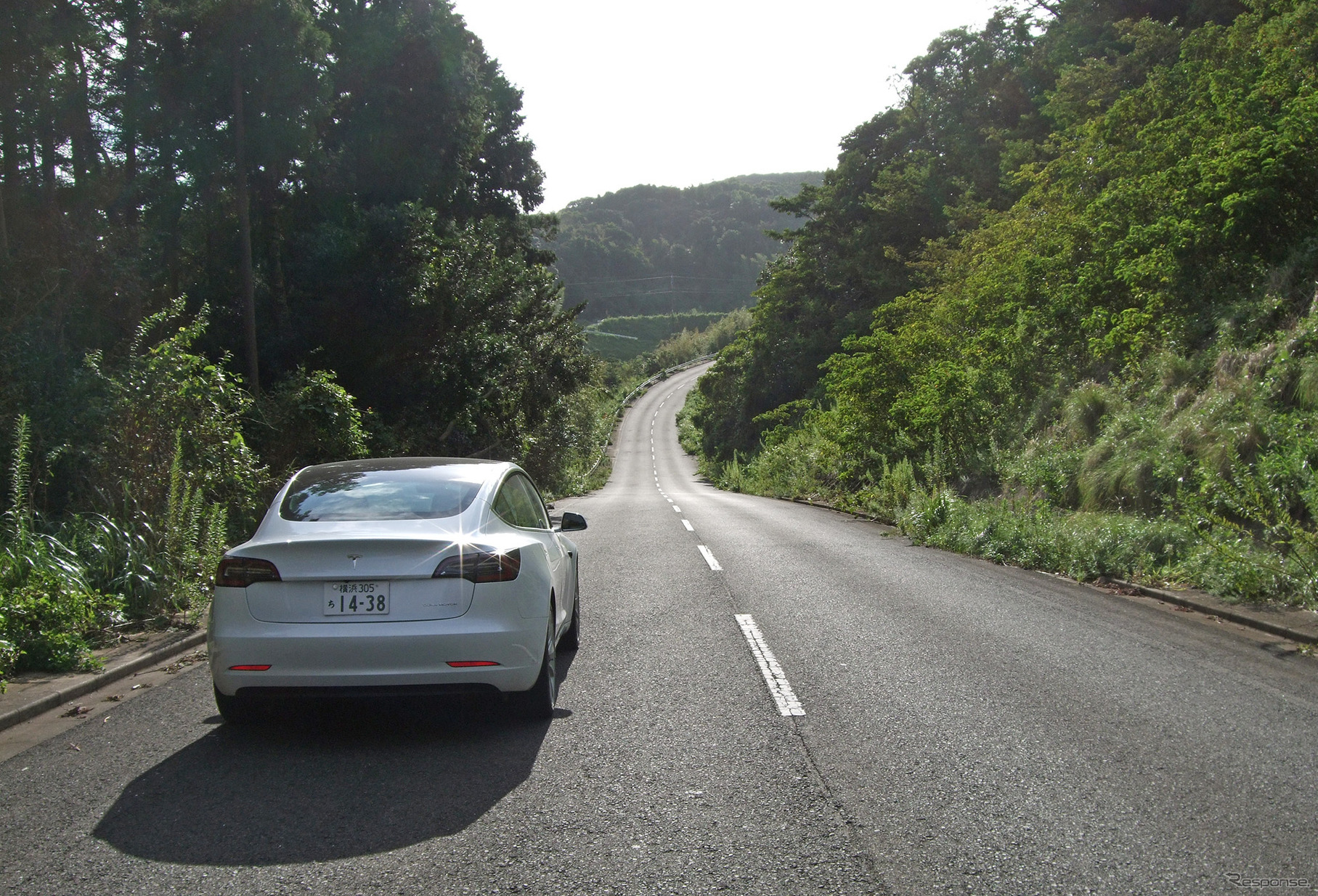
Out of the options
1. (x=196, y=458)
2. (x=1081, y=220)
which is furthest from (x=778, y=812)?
(x=1081, y=220)

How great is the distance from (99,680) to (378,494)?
106 inches

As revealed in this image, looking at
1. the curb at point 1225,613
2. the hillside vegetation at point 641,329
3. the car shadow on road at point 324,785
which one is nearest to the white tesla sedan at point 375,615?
the car shadow on road at point 324,785

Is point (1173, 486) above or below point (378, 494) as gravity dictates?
below

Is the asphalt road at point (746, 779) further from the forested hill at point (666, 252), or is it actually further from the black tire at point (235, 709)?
the forested hill at point (666, 252)

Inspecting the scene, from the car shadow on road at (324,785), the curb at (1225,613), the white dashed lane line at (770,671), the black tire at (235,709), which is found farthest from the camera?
the curb at (1225,613)

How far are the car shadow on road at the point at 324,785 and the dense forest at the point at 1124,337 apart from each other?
7.50 m

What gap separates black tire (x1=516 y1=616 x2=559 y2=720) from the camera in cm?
548

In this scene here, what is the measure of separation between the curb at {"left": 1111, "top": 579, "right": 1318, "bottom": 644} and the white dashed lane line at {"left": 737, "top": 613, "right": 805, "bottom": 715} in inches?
167

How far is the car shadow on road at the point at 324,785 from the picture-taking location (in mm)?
3896

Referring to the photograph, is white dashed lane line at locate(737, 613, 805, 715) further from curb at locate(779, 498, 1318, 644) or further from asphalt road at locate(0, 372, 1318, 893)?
curb at locate(779, 498, 1318, 644)

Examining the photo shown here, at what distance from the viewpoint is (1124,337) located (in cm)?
1755

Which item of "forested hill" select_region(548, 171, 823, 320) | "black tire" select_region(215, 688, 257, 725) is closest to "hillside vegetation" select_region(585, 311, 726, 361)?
"forested hill" select_region(548, 171, 823, 320)

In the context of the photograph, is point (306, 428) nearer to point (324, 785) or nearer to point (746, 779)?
point (324, 785)

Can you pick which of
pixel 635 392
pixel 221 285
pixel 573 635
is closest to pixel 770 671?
pixel 573 635
